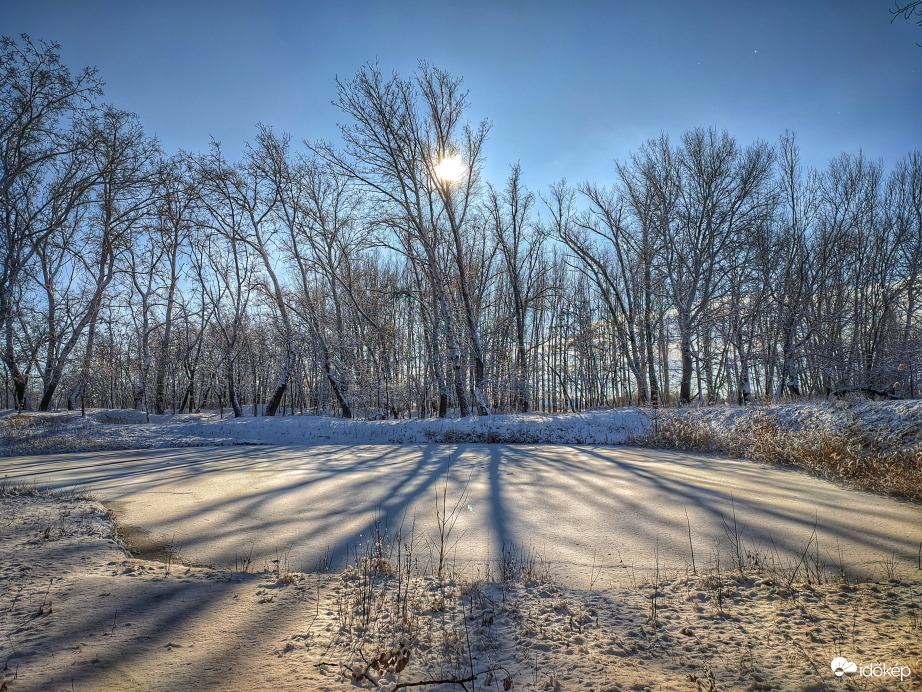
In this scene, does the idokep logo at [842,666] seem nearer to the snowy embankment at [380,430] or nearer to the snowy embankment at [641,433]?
the snowy embankment at [641,433]

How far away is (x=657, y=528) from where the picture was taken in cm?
473

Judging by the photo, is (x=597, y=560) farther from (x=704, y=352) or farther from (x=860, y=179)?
(x=860, y=179)

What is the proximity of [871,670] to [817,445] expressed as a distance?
6989mm

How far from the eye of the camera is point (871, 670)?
208 centimetres

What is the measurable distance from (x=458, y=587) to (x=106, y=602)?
2.18m

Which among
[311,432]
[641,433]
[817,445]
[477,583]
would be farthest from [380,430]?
[477,583]

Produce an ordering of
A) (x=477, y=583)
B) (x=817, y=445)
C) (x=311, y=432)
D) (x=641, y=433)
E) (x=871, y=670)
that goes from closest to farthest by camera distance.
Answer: (x=871, y=670), (x=477, y=583), (x=817, y=445), (x=641, y=433), (x=311, y=432)

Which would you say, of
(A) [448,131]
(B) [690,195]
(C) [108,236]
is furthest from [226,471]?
(B) [690,195]

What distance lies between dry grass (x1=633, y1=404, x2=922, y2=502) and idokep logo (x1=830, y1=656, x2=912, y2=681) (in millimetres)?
4872

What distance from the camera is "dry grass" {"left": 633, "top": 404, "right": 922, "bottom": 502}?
19.7 ft

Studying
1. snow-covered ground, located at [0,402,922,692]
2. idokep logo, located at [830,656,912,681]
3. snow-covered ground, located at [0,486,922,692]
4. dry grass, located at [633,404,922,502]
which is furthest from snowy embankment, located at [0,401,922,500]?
idokep logo, located at [830,656,912,681]

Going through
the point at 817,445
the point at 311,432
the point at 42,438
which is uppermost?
the point at 817,445

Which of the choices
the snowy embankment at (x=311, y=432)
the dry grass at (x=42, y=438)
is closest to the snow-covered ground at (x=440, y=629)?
the snowy embankment at (x=311, y=432)

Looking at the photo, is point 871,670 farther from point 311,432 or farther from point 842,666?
point 311,432
